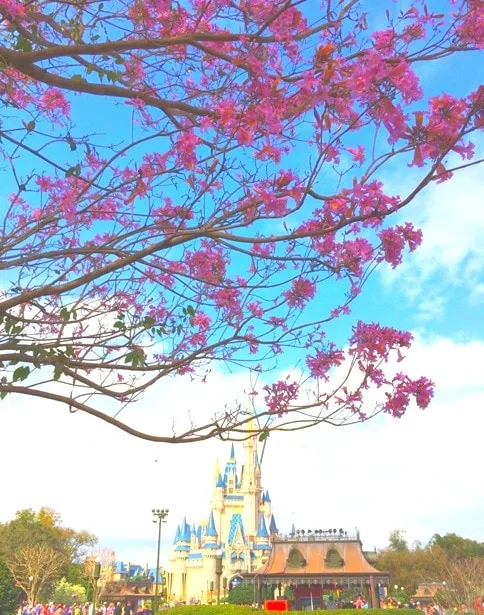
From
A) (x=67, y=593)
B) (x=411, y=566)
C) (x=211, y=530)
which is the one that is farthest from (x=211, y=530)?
(x=67, y=593)

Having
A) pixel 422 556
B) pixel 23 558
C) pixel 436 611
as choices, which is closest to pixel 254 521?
pixel 422 556

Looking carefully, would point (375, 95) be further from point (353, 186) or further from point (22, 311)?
point (22, 311)

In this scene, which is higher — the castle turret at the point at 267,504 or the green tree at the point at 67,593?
the castle turret at the point at 267,504

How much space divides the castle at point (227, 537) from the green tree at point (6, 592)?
28.4 meters

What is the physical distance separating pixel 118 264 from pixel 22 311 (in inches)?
85.0

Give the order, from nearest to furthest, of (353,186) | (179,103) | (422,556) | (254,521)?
(353,186)
(179,103)
(422,556)
(254,521)

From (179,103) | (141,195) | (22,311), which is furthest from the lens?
(22,311)

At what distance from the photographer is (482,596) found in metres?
25.3

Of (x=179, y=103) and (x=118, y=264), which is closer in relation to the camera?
(x=118, y=264)

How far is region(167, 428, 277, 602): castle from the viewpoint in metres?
69.4

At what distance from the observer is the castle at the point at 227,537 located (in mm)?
69375

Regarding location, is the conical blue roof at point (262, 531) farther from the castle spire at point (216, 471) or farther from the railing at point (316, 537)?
the railing at point (316, 537)

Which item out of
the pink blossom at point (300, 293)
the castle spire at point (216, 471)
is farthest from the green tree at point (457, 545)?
the pink blossom at point (300, 293)

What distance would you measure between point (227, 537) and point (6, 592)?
43.5 metres
